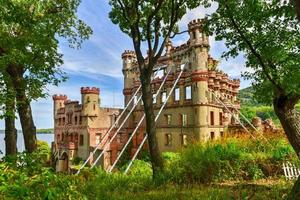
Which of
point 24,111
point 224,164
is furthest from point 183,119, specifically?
point 24,111

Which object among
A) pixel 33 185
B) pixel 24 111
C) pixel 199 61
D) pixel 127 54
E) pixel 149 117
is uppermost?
pixel 127 54

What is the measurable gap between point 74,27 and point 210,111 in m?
20.5

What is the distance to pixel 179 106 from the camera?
34844 millimetres

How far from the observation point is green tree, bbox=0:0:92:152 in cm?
1164

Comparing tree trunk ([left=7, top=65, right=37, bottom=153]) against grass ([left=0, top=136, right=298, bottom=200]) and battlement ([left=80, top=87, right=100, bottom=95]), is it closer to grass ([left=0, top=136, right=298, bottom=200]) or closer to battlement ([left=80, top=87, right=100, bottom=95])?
grass ([left=0, top=136, right=298, bottom=200])

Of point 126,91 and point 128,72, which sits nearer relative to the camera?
point 126,91

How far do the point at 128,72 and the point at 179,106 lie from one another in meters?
13.2

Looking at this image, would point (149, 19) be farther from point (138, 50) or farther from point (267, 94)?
point (267, 94)

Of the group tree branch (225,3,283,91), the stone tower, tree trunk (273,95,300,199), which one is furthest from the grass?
the stone tower

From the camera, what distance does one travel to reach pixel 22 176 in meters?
3.26

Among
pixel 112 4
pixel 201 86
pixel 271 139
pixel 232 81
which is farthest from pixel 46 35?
pixel 232 81

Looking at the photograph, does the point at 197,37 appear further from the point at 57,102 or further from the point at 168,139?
the point at 57,102

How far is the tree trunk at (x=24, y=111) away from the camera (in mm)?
12250

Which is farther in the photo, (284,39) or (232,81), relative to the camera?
(232,81)
